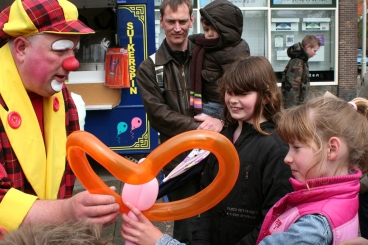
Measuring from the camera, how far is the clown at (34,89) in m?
1.73

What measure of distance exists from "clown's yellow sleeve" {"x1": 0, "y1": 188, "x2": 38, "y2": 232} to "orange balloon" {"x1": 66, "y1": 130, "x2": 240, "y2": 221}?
203mm

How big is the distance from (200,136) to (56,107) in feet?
2.55

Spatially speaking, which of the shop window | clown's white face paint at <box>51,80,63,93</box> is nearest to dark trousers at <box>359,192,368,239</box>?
clown's white face paint at <box>51,80,63,93</box>

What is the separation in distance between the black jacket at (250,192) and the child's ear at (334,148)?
0.42 m

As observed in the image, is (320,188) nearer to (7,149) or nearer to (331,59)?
(7,149)

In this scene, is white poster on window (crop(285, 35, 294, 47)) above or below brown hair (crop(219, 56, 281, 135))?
above

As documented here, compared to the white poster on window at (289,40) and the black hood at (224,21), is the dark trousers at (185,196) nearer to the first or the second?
the black hood at (224,21)

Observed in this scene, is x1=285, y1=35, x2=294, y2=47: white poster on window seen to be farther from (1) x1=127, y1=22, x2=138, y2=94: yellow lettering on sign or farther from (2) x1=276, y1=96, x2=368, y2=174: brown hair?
(2) x1=276, y1=96, x2=368, y2=174: brown hair

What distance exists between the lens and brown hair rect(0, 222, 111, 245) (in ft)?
3.79

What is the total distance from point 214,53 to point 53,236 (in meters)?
2.01

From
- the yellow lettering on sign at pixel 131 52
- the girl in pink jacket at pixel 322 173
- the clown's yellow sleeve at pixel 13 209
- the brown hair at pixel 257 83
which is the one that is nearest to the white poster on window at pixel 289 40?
the yellow lettering on sign at pixel 131 52

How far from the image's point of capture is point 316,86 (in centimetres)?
1315

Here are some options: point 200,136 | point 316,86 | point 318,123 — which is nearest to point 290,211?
point 318,123

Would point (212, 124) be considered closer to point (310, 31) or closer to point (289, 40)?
point (289, 40)
